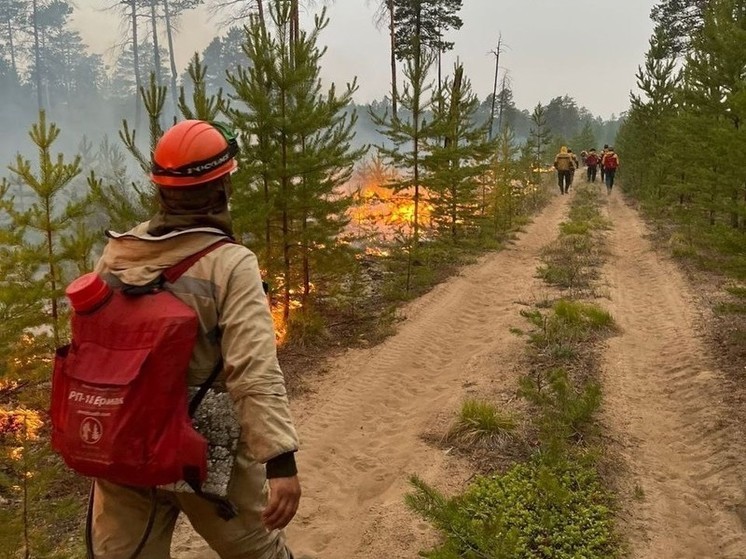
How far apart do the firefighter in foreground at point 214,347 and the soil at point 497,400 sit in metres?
1.98

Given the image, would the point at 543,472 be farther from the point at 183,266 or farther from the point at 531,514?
the point at 183,266

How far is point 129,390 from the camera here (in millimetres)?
1854

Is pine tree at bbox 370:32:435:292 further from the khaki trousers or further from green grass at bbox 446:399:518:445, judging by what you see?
the khaki trousers

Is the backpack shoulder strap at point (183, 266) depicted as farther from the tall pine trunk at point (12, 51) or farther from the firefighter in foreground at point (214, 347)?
the tall pine trunk at point (12, 51)

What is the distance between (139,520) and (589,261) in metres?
12.6

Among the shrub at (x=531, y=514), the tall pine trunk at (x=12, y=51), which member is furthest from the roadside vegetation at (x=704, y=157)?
the tall pine trunk at (x=12, y=51)

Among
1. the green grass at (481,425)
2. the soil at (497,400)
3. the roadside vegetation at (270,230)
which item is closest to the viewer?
the soil at (497,400)

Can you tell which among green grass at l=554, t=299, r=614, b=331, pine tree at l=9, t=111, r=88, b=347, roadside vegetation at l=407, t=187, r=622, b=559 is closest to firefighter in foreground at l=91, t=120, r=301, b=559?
roadside vegetation at l=407, t=187, r=622, b=559

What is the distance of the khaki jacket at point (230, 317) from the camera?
197cm

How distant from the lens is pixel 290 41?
27.0 feet

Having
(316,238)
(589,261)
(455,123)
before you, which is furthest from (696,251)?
(316,238)

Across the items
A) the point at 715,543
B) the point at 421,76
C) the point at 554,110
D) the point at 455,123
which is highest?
the point at 554,110

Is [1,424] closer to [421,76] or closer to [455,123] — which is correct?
[421,76]

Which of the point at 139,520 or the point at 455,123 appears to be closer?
the point at 139,520
